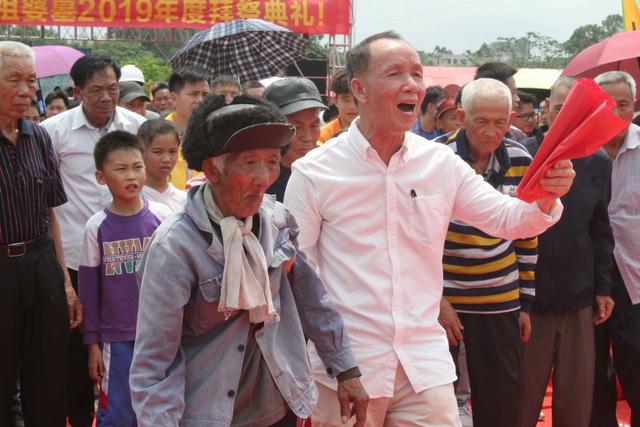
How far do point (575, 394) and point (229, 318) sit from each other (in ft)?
9.79

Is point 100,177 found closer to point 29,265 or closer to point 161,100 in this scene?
point 29,265

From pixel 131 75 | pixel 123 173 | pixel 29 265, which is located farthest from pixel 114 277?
pixel 131 75

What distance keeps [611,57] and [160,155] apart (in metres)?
4.92

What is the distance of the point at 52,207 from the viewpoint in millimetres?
5043

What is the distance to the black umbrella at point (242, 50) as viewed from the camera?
8.78 metres

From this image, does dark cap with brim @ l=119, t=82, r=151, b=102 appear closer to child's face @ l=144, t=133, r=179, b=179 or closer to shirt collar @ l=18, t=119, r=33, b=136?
child's face @ l=144, t=133, r=179, b=179

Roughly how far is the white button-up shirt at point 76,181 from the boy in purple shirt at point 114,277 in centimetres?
69

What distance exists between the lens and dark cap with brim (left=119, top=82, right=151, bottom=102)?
8.52 m

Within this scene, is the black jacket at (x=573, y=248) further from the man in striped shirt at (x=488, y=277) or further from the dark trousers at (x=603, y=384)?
the dark trousers at (x=603, y=384)

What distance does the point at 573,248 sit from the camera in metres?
5.07

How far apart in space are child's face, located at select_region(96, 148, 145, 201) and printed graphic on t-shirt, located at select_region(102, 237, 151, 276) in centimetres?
26

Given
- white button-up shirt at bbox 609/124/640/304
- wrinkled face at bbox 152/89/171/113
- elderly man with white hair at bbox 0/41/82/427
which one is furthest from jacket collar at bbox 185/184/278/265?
wrinkled face at bbox 152/89/171/113

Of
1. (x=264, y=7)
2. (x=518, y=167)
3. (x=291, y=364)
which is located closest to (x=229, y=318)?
(x=291, y=364)

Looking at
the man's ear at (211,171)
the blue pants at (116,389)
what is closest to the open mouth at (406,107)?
the man's ear at (211,171)
